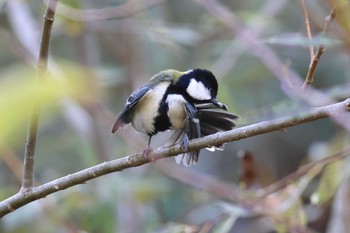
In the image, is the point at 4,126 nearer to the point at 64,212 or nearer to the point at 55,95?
the point at 55,95

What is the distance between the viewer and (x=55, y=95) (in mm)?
358

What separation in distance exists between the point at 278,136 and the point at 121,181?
1.67 m

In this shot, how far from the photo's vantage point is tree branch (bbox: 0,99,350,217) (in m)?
1.01

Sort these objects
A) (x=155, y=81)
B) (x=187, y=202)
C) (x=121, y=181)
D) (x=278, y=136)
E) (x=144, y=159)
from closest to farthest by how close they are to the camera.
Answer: (x=144, y=159)
(x=155, y=81)
(x=121, y=181)
(x=187, y=202)
(x=278, y=136)

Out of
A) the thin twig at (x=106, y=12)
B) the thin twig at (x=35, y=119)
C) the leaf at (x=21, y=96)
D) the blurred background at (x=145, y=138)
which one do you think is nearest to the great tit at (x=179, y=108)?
the blurred background at (x=145, y=138)

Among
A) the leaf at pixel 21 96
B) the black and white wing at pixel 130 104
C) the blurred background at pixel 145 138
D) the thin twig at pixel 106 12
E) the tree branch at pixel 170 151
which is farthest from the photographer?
the thin twig at pixel 106 12

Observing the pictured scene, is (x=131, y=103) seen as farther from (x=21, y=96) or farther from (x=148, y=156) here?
(x=21, y=96)

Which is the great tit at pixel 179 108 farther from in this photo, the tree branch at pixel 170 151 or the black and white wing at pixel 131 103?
the tree branch at pixel 170 151

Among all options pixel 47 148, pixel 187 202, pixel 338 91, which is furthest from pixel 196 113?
pixel 47 148

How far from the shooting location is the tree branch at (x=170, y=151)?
1006mm

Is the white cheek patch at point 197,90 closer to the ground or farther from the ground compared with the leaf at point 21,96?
closer to the ground

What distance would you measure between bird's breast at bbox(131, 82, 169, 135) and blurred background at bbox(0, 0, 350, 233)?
0.09 m

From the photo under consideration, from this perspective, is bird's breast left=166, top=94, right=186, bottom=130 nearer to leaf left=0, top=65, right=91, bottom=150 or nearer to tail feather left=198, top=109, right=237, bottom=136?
tail feather left=198, top=109, right=237, bottom=136

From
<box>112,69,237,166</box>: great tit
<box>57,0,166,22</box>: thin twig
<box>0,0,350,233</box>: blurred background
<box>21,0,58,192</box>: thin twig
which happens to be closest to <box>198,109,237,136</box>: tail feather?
<box>112,69,237,166</box>: great tit
